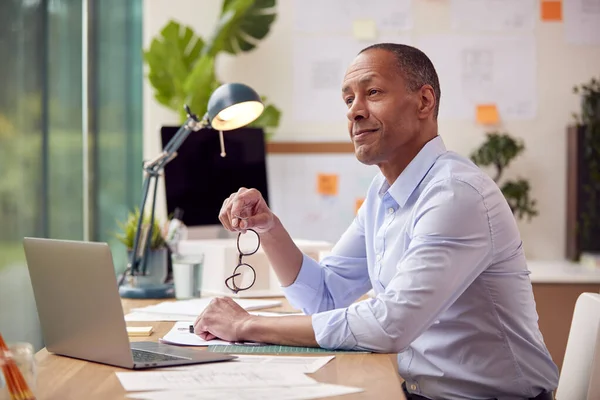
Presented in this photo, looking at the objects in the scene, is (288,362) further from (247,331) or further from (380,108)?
(380,108)

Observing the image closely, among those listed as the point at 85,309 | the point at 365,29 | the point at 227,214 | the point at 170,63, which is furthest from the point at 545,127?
the point at 85,309

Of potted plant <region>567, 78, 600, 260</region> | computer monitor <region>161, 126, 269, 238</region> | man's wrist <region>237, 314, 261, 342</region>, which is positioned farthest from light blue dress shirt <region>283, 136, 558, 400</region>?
potted plant <region>567, 78, 600, 260</region>

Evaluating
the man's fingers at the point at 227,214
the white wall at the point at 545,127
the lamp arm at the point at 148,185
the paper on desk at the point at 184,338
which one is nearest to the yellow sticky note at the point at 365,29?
the white wall at the point at 545,127

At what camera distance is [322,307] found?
197 centimetres

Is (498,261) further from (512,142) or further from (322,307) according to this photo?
(512,142)

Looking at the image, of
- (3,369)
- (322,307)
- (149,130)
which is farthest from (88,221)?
(3,369)

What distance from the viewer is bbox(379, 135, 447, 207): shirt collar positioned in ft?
5.77

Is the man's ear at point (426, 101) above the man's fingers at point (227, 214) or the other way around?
above

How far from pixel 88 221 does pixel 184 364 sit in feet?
8.43

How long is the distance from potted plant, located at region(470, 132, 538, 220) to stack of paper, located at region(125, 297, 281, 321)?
1.95 m

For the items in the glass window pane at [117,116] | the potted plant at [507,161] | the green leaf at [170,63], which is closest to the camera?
the green leaf at [170,63]

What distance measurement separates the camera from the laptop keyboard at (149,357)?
1407 mm

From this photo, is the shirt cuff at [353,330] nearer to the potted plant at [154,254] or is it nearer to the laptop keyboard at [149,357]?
the laptop keyboard at [149,357]

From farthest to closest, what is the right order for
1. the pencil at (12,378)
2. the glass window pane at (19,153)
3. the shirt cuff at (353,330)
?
the glass window pane at (19,153) → the shirt cuff at (353,330) → the pencil at (12,378)
